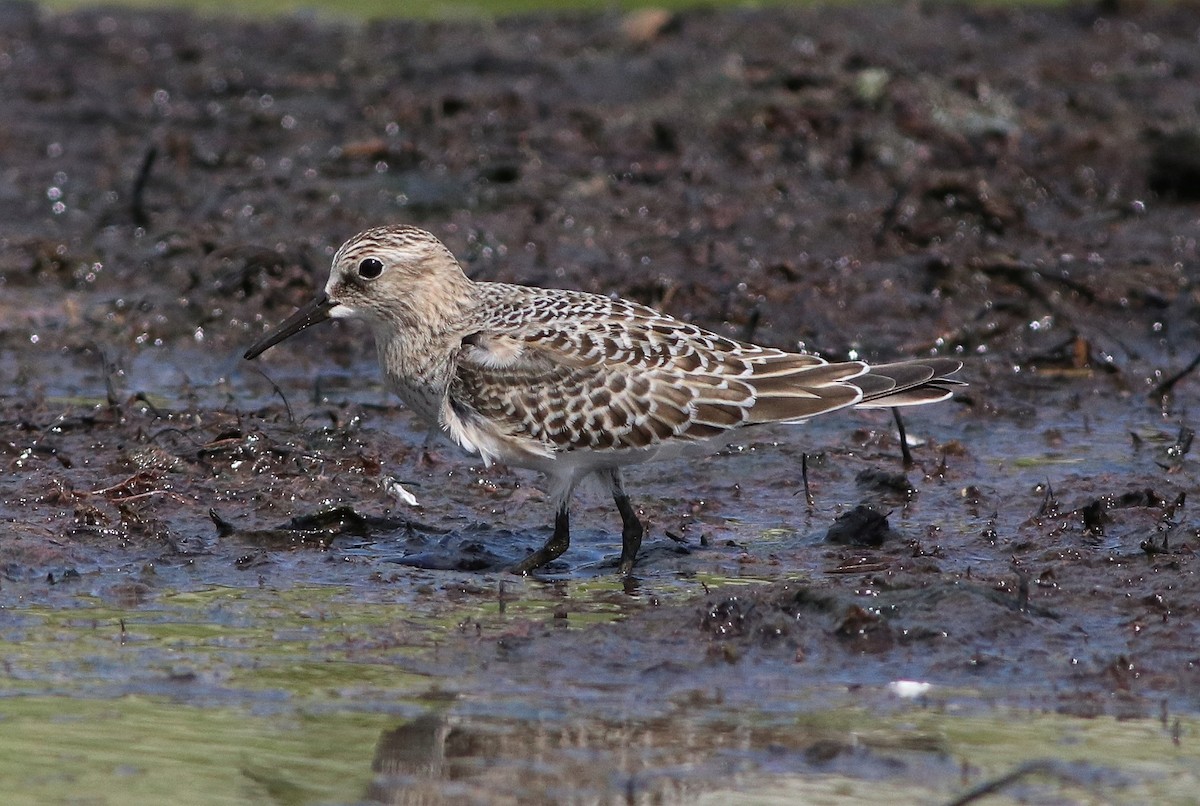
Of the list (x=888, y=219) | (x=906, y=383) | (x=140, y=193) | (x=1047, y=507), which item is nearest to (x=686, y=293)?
(x=888, y=219)

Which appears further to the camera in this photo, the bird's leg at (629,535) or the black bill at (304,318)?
the black bill at (304,318)

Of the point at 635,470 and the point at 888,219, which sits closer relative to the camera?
the point at 635,470

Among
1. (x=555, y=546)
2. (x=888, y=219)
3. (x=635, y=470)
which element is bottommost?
(x=555, y=546)

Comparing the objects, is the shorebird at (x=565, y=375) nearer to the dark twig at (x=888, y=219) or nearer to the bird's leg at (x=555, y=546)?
the bird's leg at (x=555, y=546)

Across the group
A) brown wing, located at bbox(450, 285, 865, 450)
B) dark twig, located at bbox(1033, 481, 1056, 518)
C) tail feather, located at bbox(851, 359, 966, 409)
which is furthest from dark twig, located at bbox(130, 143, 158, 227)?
dark twig, located at bbox(1033, 481, 1056, 518)

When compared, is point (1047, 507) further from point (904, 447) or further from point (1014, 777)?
point (1014, 777)

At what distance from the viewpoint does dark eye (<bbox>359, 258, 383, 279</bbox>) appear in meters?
9.27

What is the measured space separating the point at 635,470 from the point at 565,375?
6.63 feet

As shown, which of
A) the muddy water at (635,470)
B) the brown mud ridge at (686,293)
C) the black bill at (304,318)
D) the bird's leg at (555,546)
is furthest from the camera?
the black bill at (304,318)

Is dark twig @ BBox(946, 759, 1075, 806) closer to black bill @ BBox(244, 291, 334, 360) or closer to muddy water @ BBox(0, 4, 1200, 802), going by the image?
muddy water @ BBox(0, 4, 1200, 802)

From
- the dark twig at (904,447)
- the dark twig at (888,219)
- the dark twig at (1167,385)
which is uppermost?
the dark twig at (888,219)

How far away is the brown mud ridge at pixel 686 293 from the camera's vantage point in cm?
830

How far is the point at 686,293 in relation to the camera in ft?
44.1

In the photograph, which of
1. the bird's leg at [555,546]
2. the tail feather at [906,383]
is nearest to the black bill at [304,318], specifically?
the bird's leg at [555,546]
